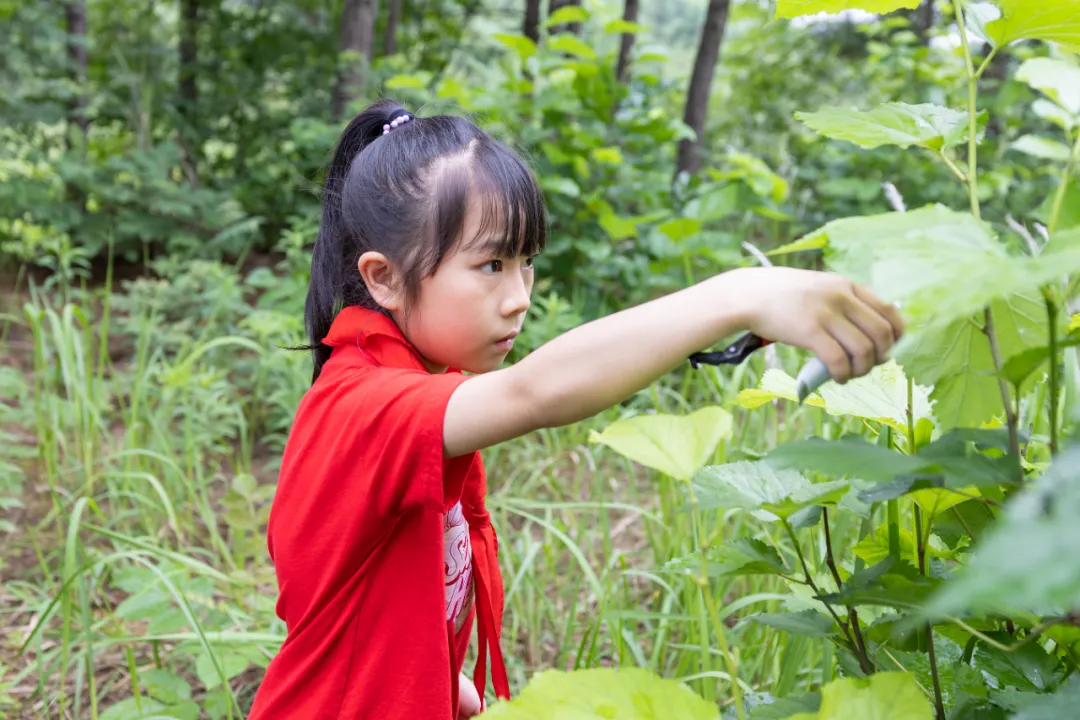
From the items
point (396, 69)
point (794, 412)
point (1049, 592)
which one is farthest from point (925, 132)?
point (396, 69)

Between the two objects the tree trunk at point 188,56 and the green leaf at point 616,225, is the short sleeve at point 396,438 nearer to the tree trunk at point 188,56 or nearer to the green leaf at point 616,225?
the green leaf at point 616,225

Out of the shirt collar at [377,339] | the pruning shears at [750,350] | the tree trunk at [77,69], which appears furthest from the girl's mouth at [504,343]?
the tree trunk at [77,69]

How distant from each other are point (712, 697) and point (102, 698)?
4.23 ft

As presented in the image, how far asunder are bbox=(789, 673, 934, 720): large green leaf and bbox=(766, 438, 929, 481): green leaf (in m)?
0.14

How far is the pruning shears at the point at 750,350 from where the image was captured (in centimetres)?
64

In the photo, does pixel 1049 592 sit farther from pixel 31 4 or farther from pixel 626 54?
pixel 31 4

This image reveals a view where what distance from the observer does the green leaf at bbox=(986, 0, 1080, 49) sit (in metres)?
0.60

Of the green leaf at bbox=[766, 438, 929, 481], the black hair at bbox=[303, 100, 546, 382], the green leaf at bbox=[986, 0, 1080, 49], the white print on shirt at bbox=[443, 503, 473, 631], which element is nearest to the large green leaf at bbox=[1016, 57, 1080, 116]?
the green leaf at bbox=[986, 0, 1080, 49]

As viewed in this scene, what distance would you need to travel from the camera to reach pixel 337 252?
1379 millimetres

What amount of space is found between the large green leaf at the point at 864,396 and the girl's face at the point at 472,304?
1.39ft

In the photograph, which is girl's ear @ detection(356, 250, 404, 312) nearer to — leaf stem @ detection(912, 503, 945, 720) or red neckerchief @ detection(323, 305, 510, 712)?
red neckerchief @ detection(323, 305, 510, 712)

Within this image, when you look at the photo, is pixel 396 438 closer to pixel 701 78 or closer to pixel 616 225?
pixel 616 225

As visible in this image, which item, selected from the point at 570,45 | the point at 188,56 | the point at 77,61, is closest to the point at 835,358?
the point at 570,45

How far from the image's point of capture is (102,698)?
74.1 inches
